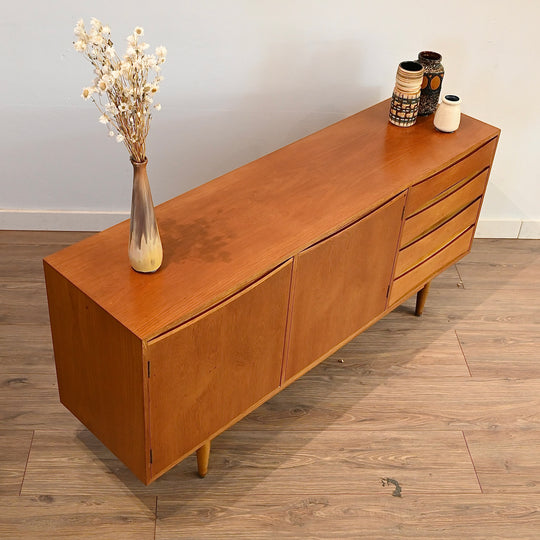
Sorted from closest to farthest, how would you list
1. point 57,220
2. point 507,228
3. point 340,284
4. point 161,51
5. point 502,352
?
point 161,51 < point 340,284 < point 502,352 < point 57,220 < point 507,228

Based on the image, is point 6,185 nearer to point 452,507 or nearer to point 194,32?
point 194,32

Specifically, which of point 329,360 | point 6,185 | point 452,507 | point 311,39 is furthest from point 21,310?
point 452,507

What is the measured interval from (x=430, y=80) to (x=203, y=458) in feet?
4.30

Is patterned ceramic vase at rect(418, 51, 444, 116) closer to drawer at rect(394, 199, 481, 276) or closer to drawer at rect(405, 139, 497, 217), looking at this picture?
drawer at rect(405, 139, 497, 217)

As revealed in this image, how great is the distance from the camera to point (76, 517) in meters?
2.02

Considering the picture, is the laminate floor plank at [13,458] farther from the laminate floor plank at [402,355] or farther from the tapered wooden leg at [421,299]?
the tapered wooden leg at [421,299]

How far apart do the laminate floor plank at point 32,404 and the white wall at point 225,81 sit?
796mm

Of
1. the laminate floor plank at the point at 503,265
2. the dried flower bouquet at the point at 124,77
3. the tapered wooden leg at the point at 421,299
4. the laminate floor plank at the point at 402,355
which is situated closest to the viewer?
the dried flower bouquet at the point at 124,77

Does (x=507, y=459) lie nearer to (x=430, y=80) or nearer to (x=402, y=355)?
(x=402, y=355)

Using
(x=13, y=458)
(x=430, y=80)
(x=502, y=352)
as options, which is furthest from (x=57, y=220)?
(x=502, y=352)

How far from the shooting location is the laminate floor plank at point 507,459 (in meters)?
2.19

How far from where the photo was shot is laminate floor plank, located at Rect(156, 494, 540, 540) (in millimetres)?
2025

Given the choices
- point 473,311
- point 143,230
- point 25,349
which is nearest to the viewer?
point 143,230

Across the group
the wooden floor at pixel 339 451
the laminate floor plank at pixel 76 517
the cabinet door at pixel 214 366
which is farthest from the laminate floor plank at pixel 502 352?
the laminate floor plank at pixel 76 517
